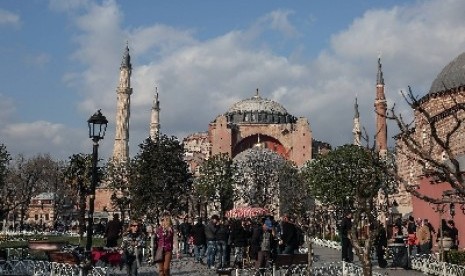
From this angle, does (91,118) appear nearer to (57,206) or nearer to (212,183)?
(212,183)

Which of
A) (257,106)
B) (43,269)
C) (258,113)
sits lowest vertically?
(43,269)

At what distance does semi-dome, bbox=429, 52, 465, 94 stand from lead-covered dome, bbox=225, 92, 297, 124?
32167 mm

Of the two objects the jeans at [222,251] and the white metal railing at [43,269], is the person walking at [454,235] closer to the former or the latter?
the jeans at [222,251]

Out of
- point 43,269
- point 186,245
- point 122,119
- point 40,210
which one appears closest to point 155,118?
point 122,119

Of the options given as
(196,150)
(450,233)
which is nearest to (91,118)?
(450,233)

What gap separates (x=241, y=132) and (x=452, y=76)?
33.0 m

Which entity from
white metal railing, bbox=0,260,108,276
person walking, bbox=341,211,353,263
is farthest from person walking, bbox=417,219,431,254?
white metal railing, bbox=0,260,108,276

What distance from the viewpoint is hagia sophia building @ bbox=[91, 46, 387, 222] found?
5241 cm

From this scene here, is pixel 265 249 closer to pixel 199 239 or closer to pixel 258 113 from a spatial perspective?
pixel 199 239

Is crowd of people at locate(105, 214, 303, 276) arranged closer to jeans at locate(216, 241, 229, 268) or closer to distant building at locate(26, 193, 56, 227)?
jeans at locate(216, 241, 229, 268)

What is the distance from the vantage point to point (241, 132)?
208 ft

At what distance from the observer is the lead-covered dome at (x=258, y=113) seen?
217ft

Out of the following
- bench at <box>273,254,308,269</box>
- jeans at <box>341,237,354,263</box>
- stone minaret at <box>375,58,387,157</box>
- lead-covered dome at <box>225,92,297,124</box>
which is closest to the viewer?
bench at <box>273,254,308,269</box>

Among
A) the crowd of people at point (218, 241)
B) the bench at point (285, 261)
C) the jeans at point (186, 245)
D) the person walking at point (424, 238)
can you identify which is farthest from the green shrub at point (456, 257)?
the jeans at point (186, 245)
